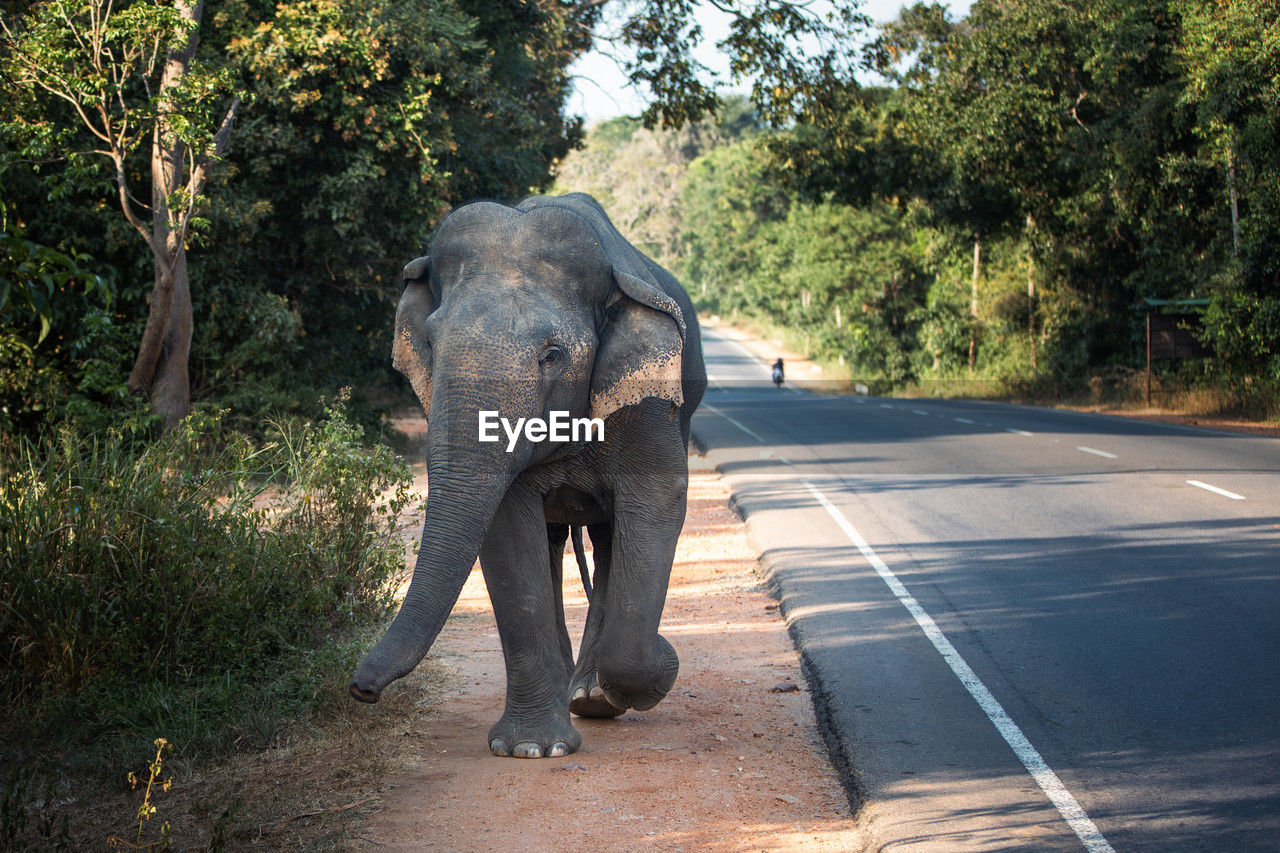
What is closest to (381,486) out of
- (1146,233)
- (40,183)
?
(40,183)

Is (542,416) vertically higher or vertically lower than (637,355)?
lower

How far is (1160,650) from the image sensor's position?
848cm

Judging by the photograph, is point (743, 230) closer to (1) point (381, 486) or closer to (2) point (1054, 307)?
(2) point (1054, 307)

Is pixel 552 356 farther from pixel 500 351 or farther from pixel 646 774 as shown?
pixel 646 774

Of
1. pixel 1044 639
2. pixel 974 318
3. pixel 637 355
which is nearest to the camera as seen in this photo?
pixel 637 355

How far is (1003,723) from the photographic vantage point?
6.96m

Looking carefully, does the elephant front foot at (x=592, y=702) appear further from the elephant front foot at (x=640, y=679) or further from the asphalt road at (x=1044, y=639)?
the asphalt road at (x=1044, y=639)

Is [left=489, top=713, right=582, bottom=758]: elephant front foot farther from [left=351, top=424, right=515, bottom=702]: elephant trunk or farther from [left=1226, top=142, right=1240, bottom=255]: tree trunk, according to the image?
[left=1226, top=142, right=1240, bottom=255]: tree trunk

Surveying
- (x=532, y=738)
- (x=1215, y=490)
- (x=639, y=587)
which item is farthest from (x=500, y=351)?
(x=1215, y=490)

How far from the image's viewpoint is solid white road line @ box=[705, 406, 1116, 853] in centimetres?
537

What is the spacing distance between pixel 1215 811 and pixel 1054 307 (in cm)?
3788

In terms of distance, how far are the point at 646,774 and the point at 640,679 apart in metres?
0.45
